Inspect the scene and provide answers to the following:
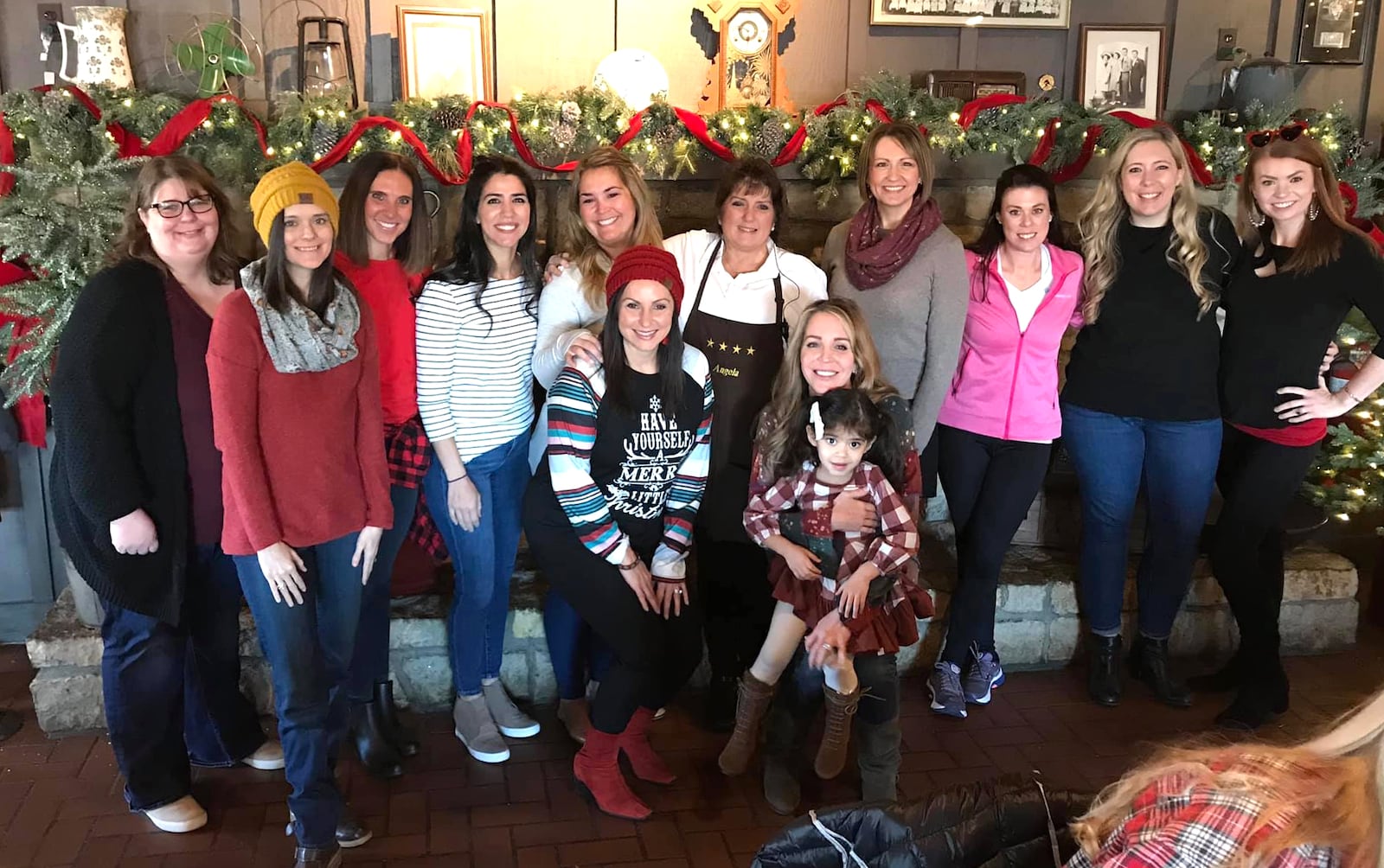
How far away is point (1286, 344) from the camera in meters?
3.12

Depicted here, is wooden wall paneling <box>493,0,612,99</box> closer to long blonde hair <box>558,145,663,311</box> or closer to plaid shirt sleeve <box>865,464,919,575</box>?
long blonde hair <box>558,145,663,311</box>

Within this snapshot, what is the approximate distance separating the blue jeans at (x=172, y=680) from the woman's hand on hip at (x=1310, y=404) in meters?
3.07

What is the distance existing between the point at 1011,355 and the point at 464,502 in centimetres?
168

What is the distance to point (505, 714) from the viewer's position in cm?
321

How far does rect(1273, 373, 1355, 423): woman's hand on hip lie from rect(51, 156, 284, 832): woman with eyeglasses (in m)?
3.01

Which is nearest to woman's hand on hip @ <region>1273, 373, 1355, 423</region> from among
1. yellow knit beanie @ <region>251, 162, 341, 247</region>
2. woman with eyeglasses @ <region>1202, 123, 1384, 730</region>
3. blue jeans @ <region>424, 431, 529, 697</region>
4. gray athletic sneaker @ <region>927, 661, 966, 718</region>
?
woman with eyeglasses @ <region>1202, 123, 1384, 730</region>

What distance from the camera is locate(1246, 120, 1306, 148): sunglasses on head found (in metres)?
3.02

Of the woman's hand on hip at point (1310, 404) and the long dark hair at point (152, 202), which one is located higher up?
the long dark hair at point (152, 202)

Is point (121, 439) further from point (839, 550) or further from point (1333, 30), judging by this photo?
point (1333, 30)

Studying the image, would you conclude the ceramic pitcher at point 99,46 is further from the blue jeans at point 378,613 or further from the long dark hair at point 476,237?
the blue jeans at point 378,613

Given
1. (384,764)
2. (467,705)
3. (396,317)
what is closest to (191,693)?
(384,764)

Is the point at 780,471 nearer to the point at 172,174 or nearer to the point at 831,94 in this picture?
the point at 172,174

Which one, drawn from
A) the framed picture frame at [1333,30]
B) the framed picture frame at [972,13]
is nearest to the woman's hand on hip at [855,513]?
the framed picture frame at [972,13]

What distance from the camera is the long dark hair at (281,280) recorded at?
229 cm
